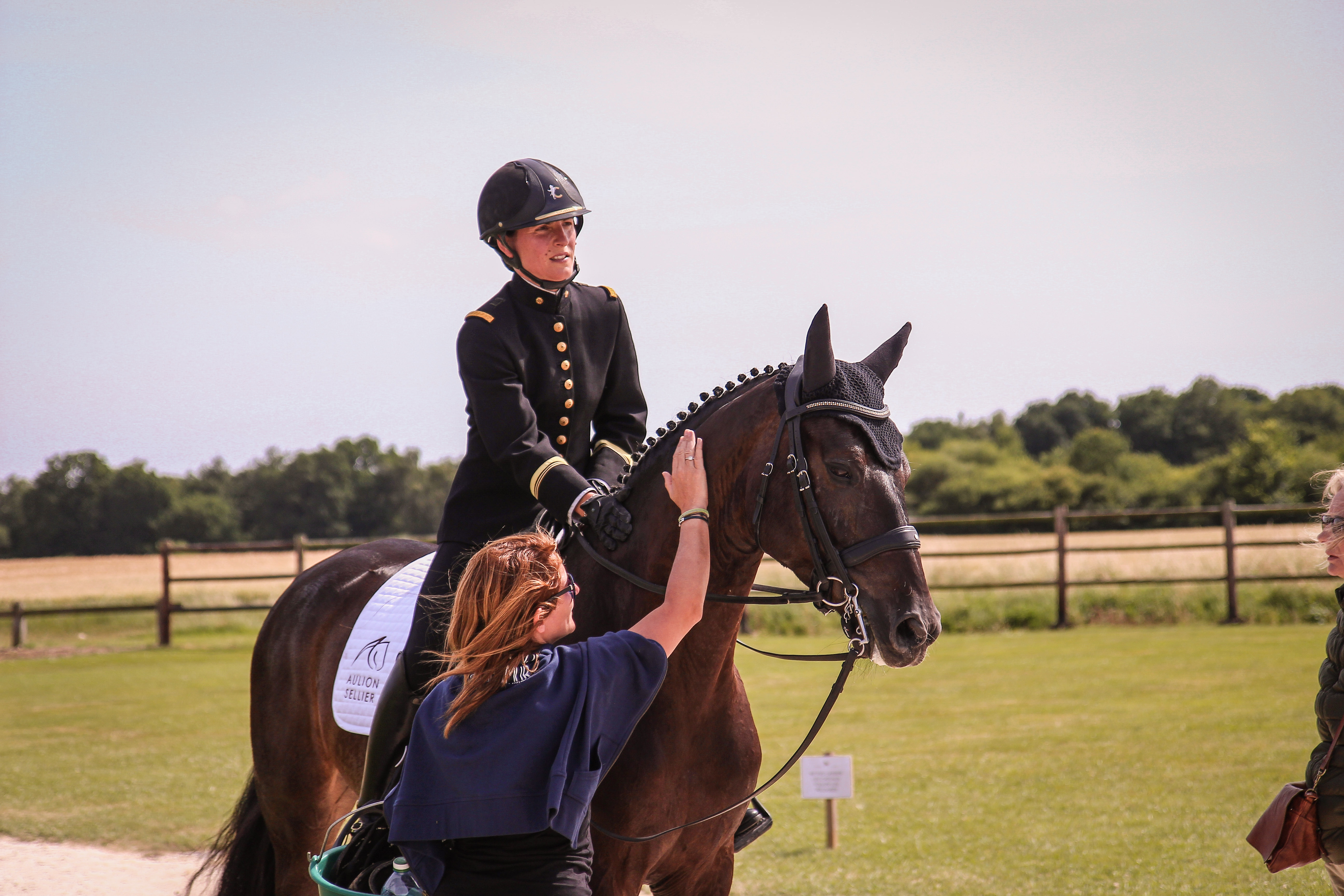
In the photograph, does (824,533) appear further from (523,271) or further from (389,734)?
(389,734)

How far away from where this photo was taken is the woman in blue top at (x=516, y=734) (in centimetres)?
200

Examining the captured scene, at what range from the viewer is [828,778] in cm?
634

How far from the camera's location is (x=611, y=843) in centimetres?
254

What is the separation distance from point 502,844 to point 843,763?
464cm

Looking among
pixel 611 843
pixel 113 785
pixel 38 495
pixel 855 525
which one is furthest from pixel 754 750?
pixel 38 495

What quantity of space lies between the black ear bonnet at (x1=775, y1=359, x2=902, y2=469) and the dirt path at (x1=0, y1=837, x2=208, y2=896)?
542cm

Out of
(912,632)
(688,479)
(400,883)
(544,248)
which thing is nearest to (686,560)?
(688,479)

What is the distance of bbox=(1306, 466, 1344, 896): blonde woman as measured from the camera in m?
3.10

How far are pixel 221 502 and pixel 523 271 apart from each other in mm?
57854

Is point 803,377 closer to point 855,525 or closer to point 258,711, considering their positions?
point 855,525

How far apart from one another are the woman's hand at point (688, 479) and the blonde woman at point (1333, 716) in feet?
6.75

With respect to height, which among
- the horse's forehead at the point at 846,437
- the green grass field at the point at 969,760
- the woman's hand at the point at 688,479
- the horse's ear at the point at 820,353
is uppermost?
the horse's ear at the point at 820,353

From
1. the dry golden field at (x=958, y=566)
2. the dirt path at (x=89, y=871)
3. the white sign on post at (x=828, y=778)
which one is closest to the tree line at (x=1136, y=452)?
the dry golden field at (x=958, y=566)

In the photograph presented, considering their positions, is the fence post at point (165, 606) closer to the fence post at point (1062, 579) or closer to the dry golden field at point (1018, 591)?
the dry golden field at point (1018, 591)
